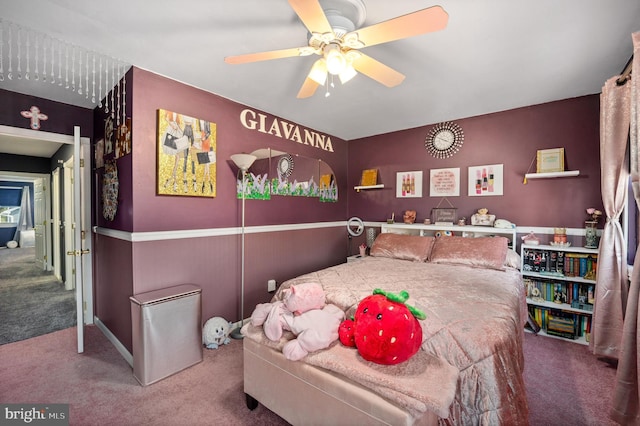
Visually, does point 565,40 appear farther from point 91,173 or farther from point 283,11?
point 91,173

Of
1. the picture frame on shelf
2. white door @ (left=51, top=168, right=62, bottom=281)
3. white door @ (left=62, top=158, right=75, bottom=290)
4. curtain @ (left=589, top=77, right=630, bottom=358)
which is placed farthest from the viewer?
white door @ (left=51, top=168, right=62, bottom=281)

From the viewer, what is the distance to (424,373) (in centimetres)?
116

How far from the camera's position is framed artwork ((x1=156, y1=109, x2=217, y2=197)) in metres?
2.26

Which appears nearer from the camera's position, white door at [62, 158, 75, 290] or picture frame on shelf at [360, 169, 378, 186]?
white door at [62, 158, 75, 290]

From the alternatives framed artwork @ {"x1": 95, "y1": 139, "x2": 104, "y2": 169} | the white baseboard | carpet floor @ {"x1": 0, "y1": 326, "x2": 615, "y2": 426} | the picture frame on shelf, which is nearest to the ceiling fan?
framed artwork @ {"x1": 95, "y1": 139, "x2": 104, "y2": 169}

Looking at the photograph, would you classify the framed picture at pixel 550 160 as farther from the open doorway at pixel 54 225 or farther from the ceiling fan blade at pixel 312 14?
the open doorway at pixel 54 225

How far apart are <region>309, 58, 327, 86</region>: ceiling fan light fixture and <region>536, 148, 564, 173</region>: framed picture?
105 inches

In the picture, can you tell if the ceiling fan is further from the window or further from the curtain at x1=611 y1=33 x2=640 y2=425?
the window

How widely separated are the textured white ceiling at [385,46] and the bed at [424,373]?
1779 mm

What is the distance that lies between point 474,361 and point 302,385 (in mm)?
895

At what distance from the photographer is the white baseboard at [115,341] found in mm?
2213

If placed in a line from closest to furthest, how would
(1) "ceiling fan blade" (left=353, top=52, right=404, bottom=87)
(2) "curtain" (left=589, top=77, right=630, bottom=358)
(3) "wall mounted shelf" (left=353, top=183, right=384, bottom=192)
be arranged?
(1) "ceiling fan blade" (left=353, top=52, right=404, bottom=87)
(2) "curtain" (left=589, top=77, right=630, bottom=358)
(3) "wall mounted shelf" (left=353, top=183, right=384, bottom=192)

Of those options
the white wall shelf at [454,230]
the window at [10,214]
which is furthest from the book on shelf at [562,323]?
the window at [10,214]

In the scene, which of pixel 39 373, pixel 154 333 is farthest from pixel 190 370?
pixel 39 373
